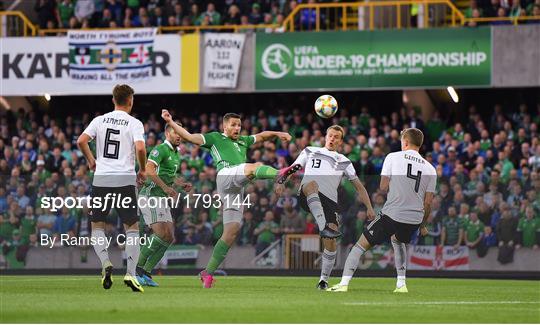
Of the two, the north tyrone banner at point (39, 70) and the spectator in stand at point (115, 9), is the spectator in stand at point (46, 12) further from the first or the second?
the spectator in stand at point (115, 9)

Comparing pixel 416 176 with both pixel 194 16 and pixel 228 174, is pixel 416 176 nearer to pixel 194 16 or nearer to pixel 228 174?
pixel 228 174

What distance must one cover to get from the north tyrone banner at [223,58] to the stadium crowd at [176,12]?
0.76 metres

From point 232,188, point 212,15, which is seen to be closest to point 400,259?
point 232,188

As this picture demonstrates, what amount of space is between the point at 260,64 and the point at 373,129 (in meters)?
4.04

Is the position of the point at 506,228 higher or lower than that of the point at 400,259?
higher

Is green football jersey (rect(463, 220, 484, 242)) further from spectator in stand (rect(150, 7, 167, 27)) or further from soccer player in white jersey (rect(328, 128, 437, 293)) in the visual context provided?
spectator in stand (rect(150, 7, 167, 27))

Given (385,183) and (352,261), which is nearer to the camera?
(385,183)

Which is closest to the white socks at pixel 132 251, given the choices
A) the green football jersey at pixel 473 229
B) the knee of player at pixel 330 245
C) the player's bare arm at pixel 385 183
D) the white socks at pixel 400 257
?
the knee of player at pixel 330 245

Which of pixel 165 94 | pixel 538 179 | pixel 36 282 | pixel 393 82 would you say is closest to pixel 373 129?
pixel 393 82

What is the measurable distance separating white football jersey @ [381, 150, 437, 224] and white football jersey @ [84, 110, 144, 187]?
3147 mm

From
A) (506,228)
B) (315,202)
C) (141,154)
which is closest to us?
(141,154)

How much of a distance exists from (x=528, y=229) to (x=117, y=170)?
1120 centimetres

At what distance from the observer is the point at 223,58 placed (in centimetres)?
3042

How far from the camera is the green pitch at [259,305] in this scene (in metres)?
10.5
